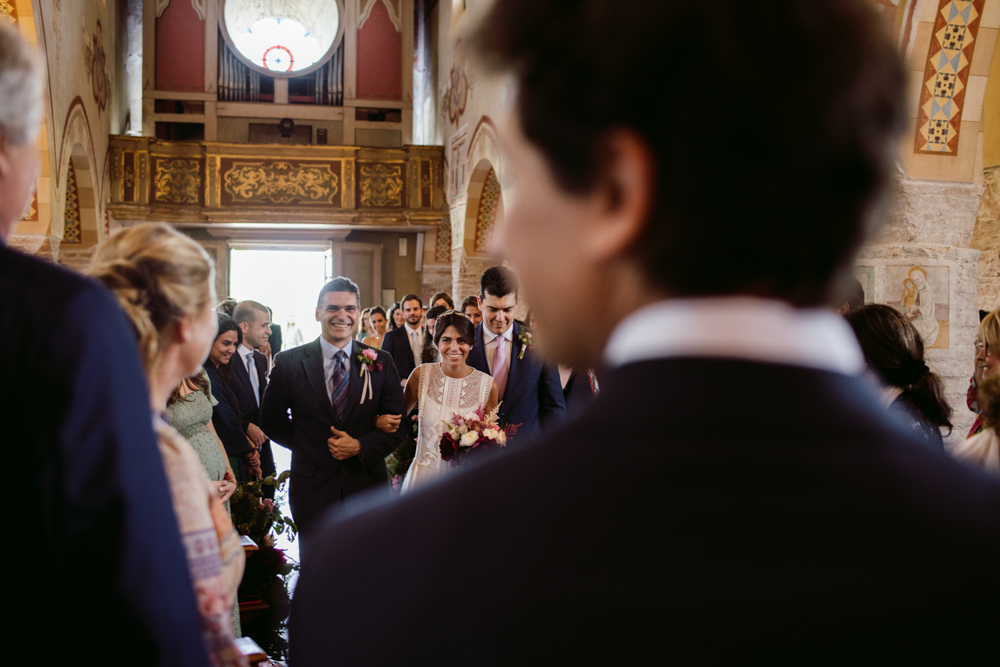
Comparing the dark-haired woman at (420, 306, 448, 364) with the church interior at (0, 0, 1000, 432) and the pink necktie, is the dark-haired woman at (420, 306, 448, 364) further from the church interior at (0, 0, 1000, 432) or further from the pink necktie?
the church interior at (0, 0, 1000, 432)

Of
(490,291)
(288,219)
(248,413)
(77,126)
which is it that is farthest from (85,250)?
(490,291)

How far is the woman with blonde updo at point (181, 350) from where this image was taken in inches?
50.8

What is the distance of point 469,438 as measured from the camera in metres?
3.46

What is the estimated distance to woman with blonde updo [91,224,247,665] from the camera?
1.29m

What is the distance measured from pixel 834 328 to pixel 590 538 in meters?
0.21

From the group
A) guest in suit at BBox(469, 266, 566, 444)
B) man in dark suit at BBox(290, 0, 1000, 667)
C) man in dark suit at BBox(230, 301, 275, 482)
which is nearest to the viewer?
man in dark suit at BBox(290, 0, 1000, 667)

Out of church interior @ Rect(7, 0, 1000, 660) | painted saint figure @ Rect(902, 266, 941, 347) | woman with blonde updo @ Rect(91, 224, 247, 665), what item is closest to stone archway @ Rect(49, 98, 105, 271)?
church interior @ Rect(7, 0, 1000, 660)

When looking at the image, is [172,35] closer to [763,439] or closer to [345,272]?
[345,272]

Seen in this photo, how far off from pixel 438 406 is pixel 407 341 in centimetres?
391

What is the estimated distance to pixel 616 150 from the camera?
49cm

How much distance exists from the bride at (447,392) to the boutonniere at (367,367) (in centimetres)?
30

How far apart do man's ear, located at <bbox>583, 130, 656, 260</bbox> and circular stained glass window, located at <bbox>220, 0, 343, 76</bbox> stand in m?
17.1

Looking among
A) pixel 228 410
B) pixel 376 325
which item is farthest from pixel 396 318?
pixel 228 410

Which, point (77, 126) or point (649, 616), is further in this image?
point (77, 126)
